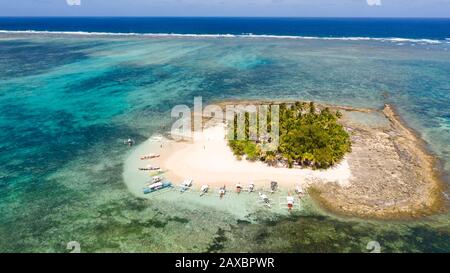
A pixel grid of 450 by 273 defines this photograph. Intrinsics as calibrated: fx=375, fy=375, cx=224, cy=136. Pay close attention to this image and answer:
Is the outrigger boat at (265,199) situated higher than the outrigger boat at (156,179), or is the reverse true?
the outrigger boat at (156,179)

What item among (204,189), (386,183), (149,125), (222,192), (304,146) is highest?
(304,146)

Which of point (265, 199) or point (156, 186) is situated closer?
point (265, 199)

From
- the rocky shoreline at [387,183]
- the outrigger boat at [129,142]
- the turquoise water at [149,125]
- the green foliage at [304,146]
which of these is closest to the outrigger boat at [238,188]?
the turquoise water at [149,125]

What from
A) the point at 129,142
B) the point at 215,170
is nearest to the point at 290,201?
the point at 215,170

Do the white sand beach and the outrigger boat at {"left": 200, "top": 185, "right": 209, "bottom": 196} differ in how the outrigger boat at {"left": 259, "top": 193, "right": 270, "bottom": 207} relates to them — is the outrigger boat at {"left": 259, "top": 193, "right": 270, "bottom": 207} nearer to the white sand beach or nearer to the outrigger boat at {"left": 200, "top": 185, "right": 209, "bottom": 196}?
the white sand beach

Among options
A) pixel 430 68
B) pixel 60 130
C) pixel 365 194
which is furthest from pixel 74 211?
pixel 430 68

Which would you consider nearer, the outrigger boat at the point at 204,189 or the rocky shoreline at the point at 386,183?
the rocky shoreline at the point at 386,183

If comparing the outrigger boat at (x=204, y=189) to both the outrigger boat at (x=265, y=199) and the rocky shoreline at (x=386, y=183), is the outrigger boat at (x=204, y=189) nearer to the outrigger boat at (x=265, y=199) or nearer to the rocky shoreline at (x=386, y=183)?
the outrigger boat at (x=265, y=199)

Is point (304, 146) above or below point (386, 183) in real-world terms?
above

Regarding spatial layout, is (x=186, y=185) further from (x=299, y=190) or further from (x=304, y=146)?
(x=304, y=146)

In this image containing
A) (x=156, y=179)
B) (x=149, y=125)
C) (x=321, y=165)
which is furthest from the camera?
(x=149, y=125)

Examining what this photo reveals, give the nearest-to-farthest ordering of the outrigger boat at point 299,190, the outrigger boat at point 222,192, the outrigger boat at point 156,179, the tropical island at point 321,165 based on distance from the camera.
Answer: the tropical island at point 321,165, the outrigger boat at point 222,192, the outrigger boat at point 299,190, the outrigger boat at point 156,179
